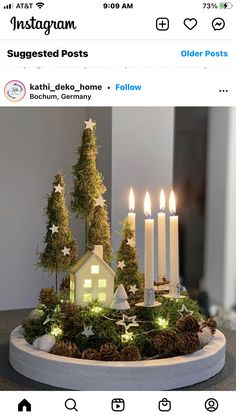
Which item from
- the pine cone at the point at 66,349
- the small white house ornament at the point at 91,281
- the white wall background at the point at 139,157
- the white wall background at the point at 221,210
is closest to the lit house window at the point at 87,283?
the small white house ornament at the point at 91,281

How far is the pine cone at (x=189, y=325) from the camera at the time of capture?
906 mm

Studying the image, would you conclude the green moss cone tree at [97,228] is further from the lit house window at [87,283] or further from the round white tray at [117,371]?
the round white tray at [117,371]

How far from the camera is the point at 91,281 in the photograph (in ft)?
3.13

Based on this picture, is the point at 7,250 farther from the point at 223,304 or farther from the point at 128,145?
the point at 223,304

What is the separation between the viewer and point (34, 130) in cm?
147

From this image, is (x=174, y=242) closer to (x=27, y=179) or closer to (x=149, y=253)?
(x=149, y=253)

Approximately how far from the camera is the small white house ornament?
3.11 feet
